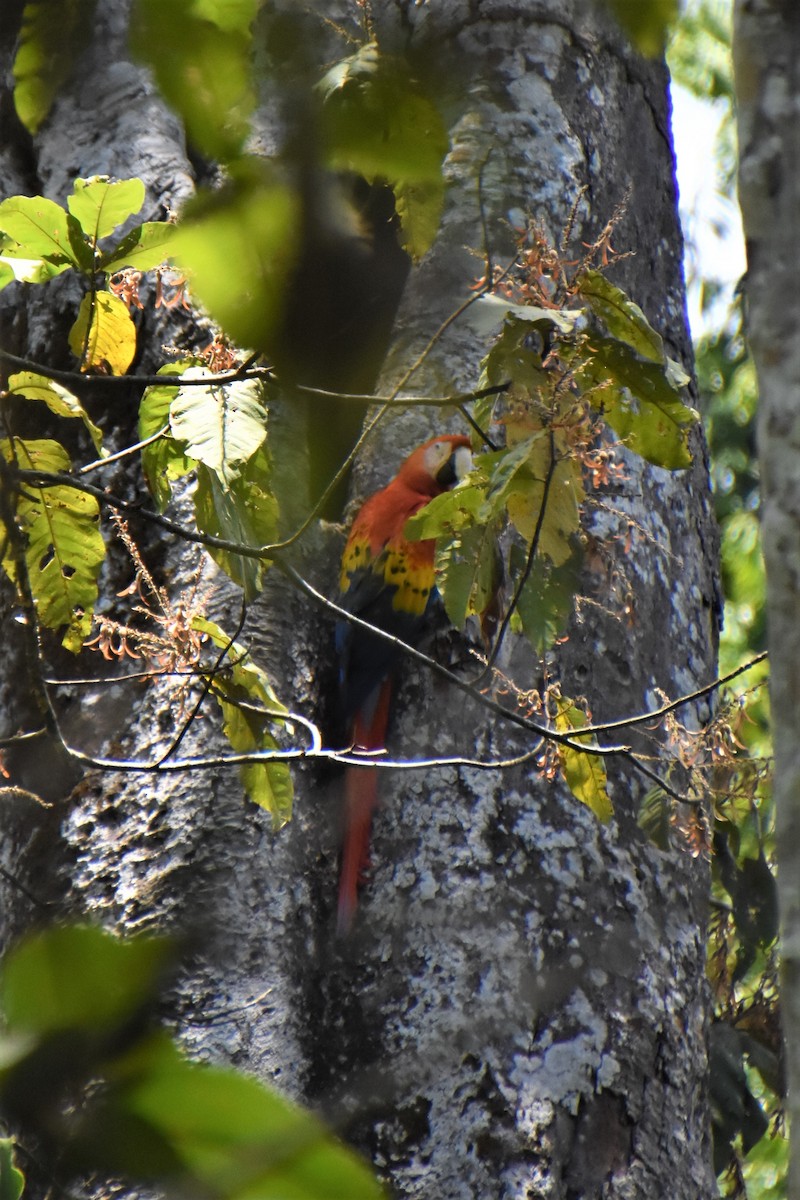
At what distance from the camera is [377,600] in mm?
1854

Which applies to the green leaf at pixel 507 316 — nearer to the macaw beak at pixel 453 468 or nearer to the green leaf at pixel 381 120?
the green leaf at pixel 381 120

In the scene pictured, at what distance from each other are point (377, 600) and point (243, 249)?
1345mm

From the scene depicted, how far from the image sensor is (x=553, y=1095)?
1.21m

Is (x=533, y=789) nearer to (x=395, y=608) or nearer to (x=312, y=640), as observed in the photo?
(x=312, y=640)

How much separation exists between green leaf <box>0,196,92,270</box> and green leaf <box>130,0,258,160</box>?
61cm

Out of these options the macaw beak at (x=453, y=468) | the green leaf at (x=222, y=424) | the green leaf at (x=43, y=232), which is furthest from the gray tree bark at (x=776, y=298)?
the macaw beak at (x=453, y=468)

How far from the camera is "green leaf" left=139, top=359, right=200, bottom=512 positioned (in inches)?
46.9

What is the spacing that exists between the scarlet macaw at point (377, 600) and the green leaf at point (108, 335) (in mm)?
360

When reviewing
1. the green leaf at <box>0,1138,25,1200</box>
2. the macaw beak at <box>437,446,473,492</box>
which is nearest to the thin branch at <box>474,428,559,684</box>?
the green leaf at <box>0,1138,25,1200</box>

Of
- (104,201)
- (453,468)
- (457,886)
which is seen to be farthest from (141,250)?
(453,468)

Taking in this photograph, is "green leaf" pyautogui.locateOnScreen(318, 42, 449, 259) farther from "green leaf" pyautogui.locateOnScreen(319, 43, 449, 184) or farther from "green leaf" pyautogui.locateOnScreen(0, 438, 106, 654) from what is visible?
"green leaf" pyautogui.locateOnScreen(0, 438, 106, 654)

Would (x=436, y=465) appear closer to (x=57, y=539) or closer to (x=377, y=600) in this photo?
(x=377, y=600)

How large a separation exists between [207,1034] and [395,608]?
775mm

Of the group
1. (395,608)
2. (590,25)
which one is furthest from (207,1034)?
(590,25)
